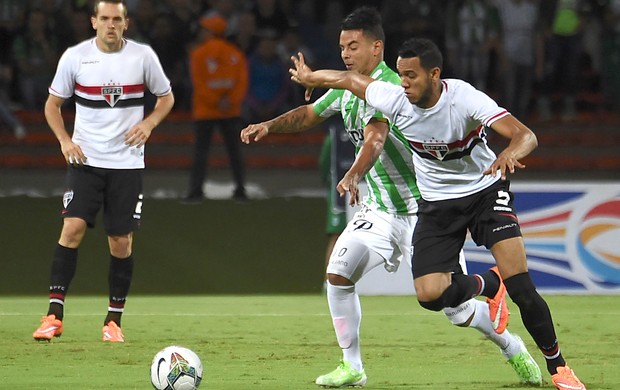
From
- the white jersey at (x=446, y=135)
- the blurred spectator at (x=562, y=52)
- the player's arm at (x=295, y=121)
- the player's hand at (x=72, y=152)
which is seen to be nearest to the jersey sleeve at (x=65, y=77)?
the player's hand at (x=72, y=152)

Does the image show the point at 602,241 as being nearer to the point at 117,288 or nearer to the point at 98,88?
the point at 117,288

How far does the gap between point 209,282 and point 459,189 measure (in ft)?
22.4

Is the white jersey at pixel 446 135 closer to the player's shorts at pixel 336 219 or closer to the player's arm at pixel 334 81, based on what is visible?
the player's arm at pixel 334 81

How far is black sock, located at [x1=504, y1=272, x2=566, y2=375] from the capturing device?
632 centimetres

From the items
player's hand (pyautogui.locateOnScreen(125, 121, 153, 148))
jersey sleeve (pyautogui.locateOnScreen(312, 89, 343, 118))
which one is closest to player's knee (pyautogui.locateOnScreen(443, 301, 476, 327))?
jersey sleeve (pyautogui.locateOnScreen(312, 89, 343, 118))

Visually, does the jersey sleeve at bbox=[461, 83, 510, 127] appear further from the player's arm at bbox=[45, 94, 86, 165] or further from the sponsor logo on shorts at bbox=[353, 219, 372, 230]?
the player's arm at bbox=[45, 94, 86, 165]

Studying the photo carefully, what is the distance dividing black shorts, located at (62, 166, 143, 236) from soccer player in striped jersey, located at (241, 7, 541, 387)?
1.75 meters

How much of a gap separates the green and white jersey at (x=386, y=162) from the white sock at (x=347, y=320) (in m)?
0.61

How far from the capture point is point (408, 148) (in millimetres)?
7160

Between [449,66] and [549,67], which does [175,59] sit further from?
[549,67]

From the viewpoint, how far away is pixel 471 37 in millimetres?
16922

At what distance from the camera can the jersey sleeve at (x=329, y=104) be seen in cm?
727

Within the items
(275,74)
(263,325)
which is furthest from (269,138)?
(263,325)

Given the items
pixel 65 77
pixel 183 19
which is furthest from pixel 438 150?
pixel 183 19
